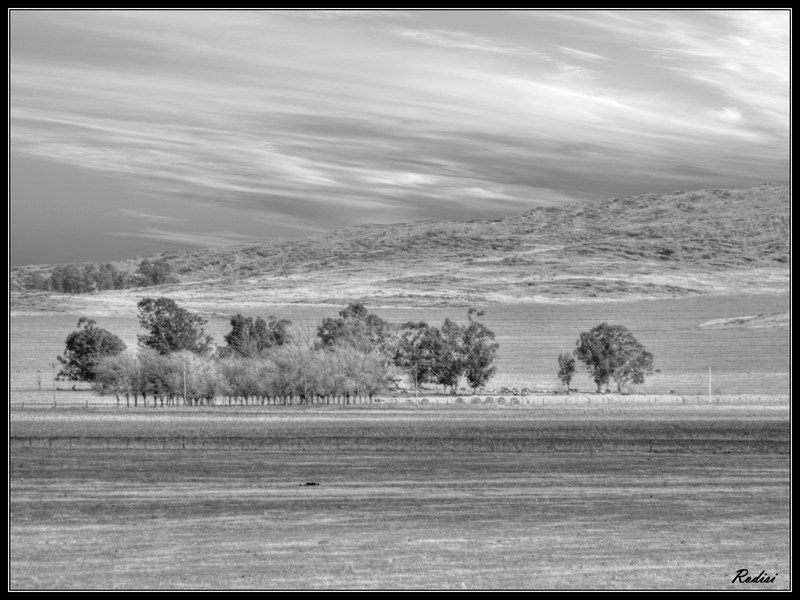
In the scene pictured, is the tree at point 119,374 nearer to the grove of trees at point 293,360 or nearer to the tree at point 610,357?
the grove of trees at point 293,360

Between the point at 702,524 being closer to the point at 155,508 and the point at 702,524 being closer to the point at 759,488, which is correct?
the point at 759,488

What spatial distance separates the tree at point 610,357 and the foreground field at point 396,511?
74875mm

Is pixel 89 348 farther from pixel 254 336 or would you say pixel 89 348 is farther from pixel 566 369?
pixel 566 369

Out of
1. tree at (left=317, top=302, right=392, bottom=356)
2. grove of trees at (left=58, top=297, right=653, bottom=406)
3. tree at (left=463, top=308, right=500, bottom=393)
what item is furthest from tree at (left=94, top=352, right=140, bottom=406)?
tree at (left=463, top=308, right=500, bottom=393)

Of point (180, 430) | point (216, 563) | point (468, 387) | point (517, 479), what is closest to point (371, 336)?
point (468, 387)

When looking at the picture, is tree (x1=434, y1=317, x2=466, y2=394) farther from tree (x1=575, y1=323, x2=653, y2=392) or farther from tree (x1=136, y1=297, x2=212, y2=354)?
tree (x1=136, y1=297, x2=212, y2=354)

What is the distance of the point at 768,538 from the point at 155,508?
15338 mm

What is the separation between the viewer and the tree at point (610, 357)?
14225 cm

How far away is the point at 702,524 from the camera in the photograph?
31703mm

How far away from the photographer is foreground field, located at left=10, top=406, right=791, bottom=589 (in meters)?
25.0

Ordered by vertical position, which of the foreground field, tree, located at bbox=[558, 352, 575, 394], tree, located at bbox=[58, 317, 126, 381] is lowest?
the foreground field

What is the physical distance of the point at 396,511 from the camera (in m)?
34.0

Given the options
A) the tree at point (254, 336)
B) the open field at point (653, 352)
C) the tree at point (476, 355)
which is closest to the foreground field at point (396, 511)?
the tree at point (254, 336)

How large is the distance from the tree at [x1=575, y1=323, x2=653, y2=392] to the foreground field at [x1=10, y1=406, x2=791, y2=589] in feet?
246
